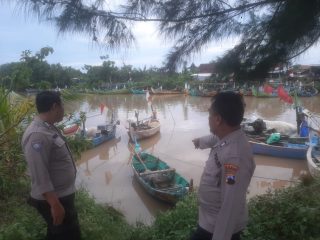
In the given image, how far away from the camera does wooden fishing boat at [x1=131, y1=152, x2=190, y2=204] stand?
24.1ft

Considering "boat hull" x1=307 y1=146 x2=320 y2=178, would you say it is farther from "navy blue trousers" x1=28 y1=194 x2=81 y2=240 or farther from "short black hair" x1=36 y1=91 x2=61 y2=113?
"short black hair" x1=36 y1=91 x2=61 y2=113

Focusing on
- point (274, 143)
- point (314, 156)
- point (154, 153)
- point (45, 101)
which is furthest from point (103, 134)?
point (45, 101)

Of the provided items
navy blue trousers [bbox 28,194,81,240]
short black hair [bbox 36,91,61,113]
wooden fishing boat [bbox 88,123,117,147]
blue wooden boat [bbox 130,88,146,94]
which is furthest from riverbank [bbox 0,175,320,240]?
blue wooden boat [bbox 130,88,146,94]

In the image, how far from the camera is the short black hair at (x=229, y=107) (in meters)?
1.79

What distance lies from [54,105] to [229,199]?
145 cm

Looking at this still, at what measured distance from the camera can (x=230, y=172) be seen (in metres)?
1.68

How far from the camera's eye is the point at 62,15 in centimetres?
210

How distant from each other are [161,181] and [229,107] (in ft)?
21.9

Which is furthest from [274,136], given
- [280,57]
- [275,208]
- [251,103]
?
[251,103]

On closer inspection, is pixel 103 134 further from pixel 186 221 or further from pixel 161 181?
pixel 186 221

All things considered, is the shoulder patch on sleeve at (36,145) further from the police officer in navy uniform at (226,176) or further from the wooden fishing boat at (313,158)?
the wooden fishing boat at (313,158)

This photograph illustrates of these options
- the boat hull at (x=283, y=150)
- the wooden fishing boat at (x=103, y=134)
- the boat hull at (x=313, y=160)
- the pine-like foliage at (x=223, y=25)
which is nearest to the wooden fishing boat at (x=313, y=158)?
the boat hull at (x=313, y=160)

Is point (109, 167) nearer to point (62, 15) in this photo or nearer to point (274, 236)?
point (274, 236)

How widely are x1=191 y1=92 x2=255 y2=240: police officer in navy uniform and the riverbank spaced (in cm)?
155
